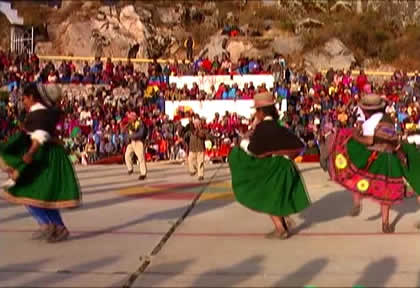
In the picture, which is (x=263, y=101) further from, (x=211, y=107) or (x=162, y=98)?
(x=162, y=98)

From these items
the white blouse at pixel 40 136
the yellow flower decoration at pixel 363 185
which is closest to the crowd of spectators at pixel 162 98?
the yellow flower decoration at pixel 363 185

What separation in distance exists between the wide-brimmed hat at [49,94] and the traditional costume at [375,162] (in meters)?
3.20

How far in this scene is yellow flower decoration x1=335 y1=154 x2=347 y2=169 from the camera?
8.65 metres

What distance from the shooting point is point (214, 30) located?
41.6 m

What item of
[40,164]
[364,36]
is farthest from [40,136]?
[364,36]

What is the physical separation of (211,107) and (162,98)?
6.06 ft

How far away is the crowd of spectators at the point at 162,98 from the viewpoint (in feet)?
74.5

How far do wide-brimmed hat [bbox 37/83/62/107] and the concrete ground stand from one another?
1469mm

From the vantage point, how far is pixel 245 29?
39000mm

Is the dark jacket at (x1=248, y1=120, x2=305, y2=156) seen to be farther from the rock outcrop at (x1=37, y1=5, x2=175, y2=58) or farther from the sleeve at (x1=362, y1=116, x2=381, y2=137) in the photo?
the rock outcrop at (x1=37, y1=5, x2=175, y2=58)

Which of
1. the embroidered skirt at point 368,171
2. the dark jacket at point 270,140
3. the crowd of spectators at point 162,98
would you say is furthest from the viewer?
the crowd of spectators at point 162,98

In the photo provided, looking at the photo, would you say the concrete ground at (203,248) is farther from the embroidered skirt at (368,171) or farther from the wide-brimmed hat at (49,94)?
the wide-brimmed hat at (49,94)

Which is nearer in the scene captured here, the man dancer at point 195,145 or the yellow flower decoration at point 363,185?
the yellow flower decoration at point 363,185

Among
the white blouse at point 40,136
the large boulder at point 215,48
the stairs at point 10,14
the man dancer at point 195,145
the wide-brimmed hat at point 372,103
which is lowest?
the man dancer at point 195,145
